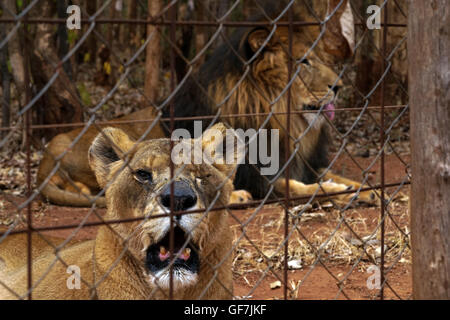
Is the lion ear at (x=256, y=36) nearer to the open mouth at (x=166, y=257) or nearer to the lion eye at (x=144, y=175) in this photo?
the lion eye at (x=144, y=175)

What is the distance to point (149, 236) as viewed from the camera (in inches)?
103

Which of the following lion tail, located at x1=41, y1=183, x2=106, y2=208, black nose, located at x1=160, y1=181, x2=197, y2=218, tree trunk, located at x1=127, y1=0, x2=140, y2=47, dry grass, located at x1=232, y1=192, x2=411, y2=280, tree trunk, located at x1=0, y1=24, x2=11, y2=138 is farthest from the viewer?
tree trunk, located at x1=127, y1=0, x2=140, y2=47

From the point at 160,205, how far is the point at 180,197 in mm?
77

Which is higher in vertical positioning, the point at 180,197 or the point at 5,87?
the point at 5,87

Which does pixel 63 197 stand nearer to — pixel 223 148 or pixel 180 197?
pixel 223 148

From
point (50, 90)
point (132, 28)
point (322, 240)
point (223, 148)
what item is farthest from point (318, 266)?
point (132, 28)

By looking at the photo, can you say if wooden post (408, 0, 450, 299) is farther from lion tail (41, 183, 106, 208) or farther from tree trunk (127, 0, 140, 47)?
tree trunk (127, 0, 140, 47)

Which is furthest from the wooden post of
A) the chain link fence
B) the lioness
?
the lioness

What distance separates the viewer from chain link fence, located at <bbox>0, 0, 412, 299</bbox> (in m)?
2.24

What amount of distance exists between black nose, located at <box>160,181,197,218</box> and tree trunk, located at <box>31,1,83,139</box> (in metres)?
6.18

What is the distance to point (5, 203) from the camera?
651 cm

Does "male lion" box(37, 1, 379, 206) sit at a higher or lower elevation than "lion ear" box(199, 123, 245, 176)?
higher

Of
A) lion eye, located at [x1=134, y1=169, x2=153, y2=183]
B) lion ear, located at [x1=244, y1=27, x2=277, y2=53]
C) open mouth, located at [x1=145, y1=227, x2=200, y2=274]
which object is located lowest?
open mouth, located at [x1=145, y1=227, x2=200, y2=274]
